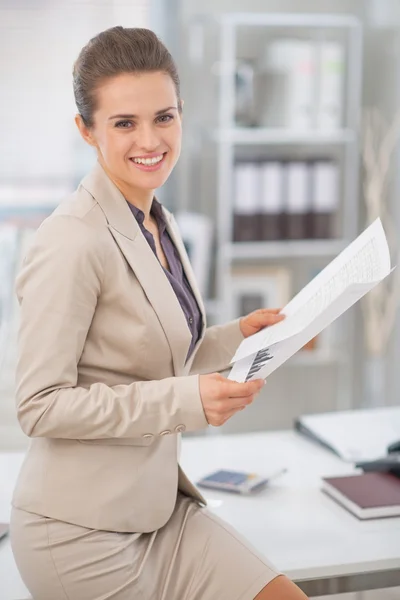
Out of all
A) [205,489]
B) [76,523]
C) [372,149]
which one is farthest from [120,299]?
[372,149]

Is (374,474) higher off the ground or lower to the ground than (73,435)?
lower

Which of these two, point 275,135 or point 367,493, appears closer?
point 367,493

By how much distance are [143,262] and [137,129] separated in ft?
0.78

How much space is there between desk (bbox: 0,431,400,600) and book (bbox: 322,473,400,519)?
21 mm

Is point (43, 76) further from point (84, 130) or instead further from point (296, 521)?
point (296, 521)

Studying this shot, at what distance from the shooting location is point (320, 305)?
1.46 meters

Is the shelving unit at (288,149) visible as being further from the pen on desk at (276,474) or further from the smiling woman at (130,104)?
the smiling woman at (130,104)

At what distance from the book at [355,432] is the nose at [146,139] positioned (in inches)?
41.4

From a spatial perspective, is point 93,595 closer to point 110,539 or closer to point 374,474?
point 110,539

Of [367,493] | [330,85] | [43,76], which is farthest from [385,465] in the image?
[43,76]

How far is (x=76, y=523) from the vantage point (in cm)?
150

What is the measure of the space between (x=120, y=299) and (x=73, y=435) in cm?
24

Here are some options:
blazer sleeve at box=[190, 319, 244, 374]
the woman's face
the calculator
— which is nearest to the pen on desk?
the calculator

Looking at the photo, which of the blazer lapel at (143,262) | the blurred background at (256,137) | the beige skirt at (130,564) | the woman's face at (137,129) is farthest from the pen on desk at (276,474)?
the blurred background at (256,137)
